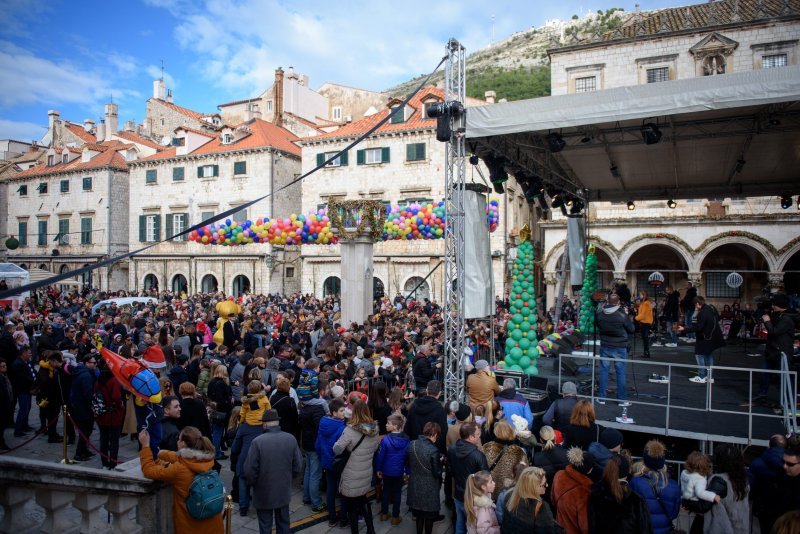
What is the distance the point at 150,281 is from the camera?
36.9 metres

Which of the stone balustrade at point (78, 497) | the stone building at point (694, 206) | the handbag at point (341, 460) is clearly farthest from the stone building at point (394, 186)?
the stone balustrade at point (78, 497)

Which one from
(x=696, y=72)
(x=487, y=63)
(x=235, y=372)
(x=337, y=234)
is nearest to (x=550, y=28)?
(x=487, y=63)

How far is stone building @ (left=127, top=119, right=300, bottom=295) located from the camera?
32.6 meters

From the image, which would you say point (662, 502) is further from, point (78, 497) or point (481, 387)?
point (78, 497)

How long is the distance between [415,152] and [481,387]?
74.6 ft

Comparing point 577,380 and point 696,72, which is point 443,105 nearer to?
point 577,380

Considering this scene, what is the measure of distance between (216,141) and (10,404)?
30.4 metres

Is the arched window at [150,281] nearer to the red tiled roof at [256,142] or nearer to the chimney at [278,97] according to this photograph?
the red tiled roof at [256,142]

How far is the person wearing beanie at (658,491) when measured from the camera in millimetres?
4484

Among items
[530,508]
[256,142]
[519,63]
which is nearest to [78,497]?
[530,508]

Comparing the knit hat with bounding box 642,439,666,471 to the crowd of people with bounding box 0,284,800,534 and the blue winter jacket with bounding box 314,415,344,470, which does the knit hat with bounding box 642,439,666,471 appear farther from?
the blue winter jacket with bounding box 314,415,344,470

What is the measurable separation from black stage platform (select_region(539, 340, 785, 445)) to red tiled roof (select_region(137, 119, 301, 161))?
86.9ft

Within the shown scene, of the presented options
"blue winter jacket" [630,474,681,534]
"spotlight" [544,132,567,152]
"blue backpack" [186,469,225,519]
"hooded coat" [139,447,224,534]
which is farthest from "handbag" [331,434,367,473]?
"spotlight" [544,132,567,152]

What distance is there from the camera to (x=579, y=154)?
40.2ft
